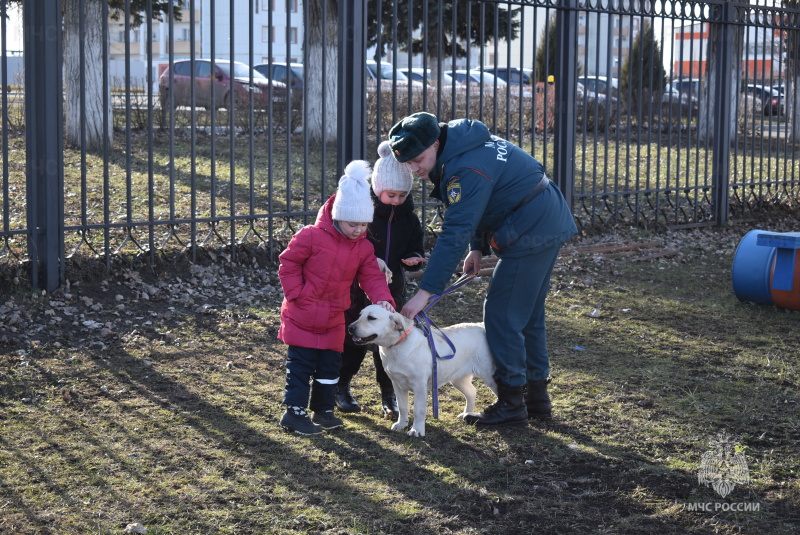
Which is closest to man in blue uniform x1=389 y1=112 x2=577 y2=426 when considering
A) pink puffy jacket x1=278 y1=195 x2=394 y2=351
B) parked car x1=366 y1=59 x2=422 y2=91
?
pink puffy jacket x1=278 y1=195 x2=394 y2=351

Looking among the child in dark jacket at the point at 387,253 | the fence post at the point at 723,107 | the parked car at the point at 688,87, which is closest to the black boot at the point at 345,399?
the child in dark jacket at the point at 387,253

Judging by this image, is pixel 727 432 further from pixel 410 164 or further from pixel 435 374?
pixel 410 164

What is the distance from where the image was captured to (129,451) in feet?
12.8

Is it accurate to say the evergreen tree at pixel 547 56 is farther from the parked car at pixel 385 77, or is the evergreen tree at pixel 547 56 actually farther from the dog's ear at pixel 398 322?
the dog's ear at pixel 398 322

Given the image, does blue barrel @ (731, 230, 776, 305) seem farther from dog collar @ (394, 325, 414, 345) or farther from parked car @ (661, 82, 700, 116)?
dog collar @ (394, 325, 414, 345)

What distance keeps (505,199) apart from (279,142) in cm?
1160

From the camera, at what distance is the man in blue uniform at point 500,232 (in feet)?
12.8

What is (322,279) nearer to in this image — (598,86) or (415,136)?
(415,136)

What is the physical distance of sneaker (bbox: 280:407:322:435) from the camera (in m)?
4.18

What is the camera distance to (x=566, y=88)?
Answer: 915 cm

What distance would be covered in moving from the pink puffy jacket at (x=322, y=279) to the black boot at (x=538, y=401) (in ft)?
2.99

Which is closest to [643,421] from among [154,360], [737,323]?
[737,323]

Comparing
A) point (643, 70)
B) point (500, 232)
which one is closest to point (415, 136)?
point (500, 232)

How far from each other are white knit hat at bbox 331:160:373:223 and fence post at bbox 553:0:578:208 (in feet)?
17.7
